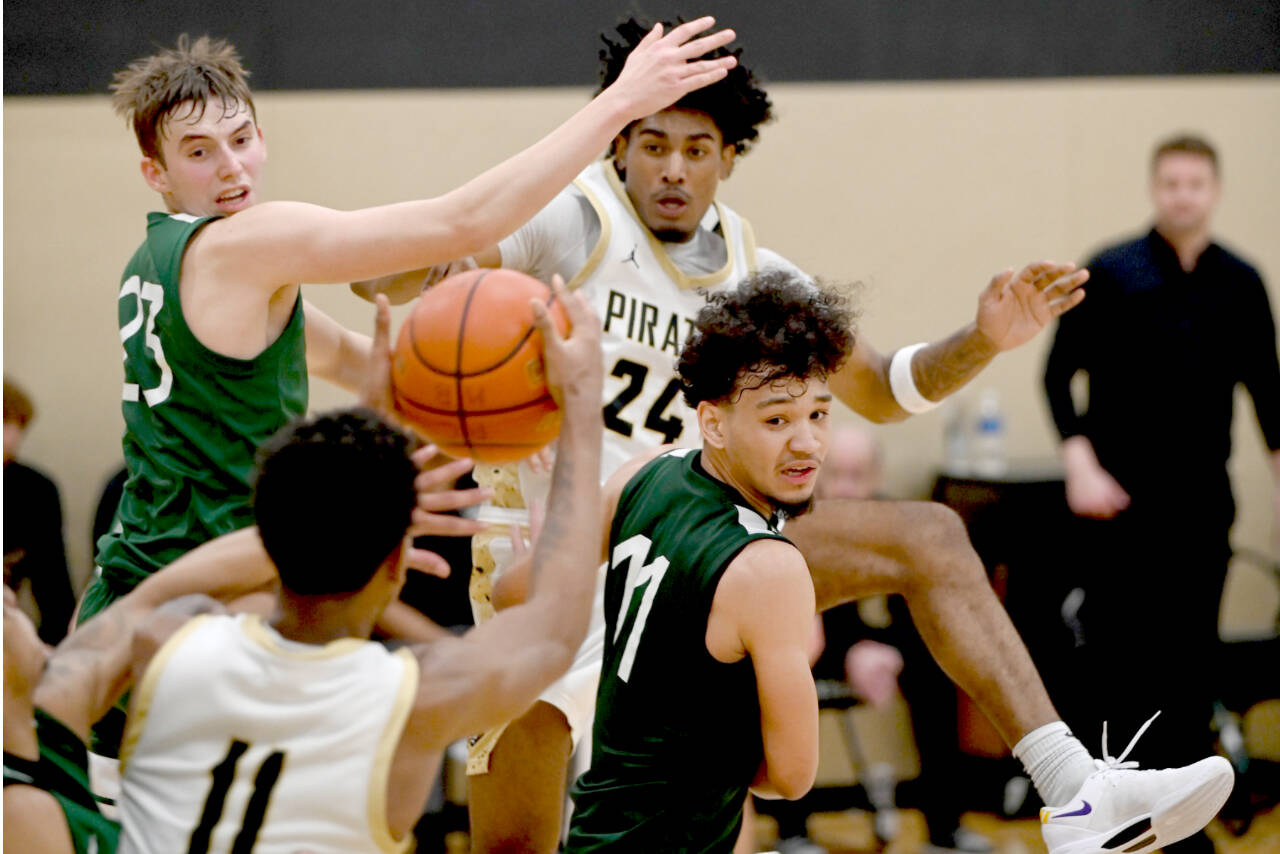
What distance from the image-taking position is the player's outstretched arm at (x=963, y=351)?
412cm

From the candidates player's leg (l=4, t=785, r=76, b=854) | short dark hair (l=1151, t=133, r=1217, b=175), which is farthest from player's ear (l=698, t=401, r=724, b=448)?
short dark hair (l=1151, t=133, r=1217, b=175)

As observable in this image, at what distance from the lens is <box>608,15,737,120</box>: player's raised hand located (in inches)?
126

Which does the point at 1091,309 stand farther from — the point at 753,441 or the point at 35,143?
the point at 35,143

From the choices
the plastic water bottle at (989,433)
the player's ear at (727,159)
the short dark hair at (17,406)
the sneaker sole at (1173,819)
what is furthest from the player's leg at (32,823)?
the plastic water bottle at (989,433)

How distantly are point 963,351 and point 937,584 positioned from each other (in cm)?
87

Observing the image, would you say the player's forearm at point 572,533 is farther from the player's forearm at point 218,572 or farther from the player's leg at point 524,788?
the player's leg at point 524,788

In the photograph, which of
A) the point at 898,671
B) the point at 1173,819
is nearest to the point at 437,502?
the point at 1173,819

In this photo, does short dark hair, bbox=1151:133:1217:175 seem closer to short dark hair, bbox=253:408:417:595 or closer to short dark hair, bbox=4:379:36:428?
short dark hair, bbox=253:408:417:595

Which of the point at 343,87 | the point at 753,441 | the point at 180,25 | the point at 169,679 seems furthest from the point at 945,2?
the point at 169,679

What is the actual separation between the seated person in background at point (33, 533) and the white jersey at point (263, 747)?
4468 mm

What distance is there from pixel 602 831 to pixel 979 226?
18.0ft

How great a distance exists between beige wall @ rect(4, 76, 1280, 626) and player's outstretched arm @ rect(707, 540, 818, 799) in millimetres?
4647

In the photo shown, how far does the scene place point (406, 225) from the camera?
10.1 ft

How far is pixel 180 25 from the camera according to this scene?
744cm
